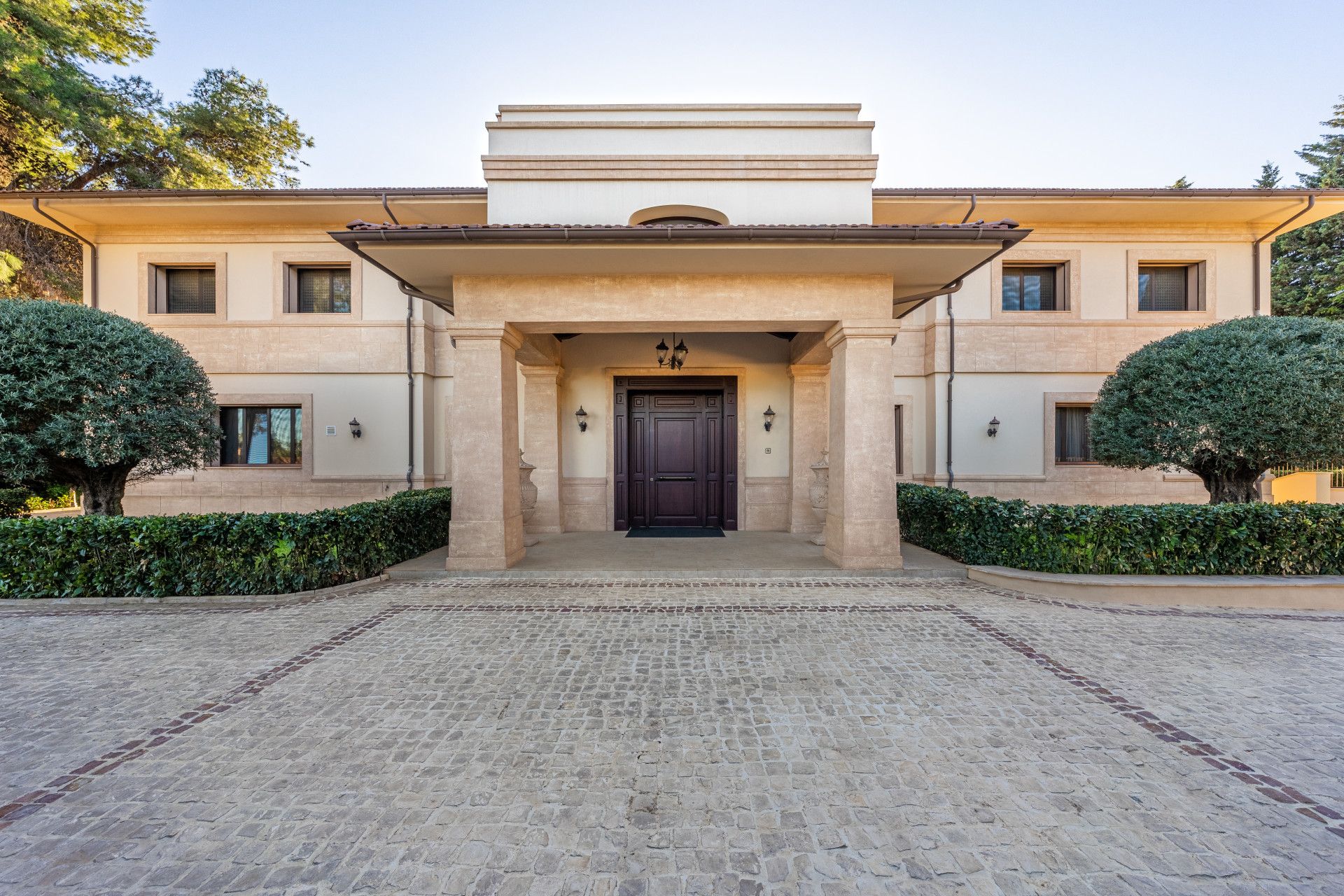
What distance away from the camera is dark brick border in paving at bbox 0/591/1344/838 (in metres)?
2.54

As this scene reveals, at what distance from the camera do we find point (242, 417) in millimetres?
10484

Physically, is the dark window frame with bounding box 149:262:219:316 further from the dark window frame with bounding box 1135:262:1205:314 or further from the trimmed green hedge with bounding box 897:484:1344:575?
the dark window frame with bounding box 1135:262:1205:314

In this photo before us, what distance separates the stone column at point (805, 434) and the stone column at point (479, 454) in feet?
18.8

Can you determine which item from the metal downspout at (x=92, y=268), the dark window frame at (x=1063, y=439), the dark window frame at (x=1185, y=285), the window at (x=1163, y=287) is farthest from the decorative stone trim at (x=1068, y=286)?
the metal downspout at (x=92, y=268)

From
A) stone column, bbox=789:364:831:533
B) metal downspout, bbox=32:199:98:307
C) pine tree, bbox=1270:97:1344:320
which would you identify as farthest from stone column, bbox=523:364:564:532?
pine tree, bbox=1270:97:1344:320

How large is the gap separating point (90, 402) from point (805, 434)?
34.8 feet

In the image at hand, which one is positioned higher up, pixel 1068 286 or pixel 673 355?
pixel 1068 286

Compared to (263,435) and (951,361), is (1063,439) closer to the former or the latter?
(951,361)

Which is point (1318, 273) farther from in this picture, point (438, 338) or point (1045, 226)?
point (438, 338)

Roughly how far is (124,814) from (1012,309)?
548 inches

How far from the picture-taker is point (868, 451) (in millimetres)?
6742

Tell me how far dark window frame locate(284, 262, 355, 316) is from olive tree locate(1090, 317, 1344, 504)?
46.0 feet

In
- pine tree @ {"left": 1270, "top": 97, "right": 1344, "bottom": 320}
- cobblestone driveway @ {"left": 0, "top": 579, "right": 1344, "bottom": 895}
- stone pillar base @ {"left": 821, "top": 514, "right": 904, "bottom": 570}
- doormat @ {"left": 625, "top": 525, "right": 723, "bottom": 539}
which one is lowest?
cobblestone driveway @ {"left": 0, "top": 579, "right": 1344, "bottom": 895}

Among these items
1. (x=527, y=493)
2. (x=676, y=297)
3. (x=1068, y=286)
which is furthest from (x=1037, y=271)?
(x=527, y=493)
